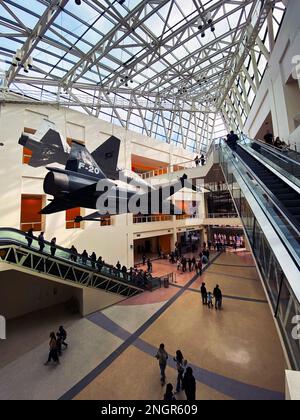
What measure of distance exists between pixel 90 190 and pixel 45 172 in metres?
9.75

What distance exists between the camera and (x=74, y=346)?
8.94 metres

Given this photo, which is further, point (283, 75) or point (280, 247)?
point (283, 75)

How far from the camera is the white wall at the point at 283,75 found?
10.4 metres

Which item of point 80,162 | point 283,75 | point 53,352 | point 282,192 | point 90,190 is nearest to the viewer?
point 282,192

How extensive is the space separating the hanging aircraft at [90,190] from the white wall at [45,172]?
305 inches

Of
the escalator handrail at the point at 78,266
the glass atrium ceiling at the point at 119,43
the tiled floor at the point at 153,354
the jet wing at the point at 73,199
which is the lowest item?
the tiled floor at the point at 153,354

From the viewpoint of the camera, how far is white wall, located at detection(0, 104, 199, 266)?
12859 mm

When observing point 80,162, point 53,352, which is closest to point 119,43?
point 80,162

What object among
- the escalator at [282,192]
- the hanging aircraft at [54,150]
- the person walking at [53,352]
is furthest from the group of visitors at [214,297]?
the hanging aircraft at [54,150]

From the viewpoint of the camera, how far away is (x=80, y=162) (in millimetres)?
6812

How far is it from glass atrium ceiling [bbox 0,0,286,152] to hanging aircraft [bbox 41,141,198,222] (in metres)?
8.30

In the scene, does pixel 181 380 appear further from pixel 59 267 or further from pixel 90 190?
pixel 59 267

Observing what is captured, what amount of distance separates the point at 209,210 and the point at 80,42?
24.1 meters

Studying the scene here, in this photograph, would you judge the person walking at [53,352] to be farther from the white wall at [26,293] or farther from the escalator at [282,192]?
the escalator at [282,192]
